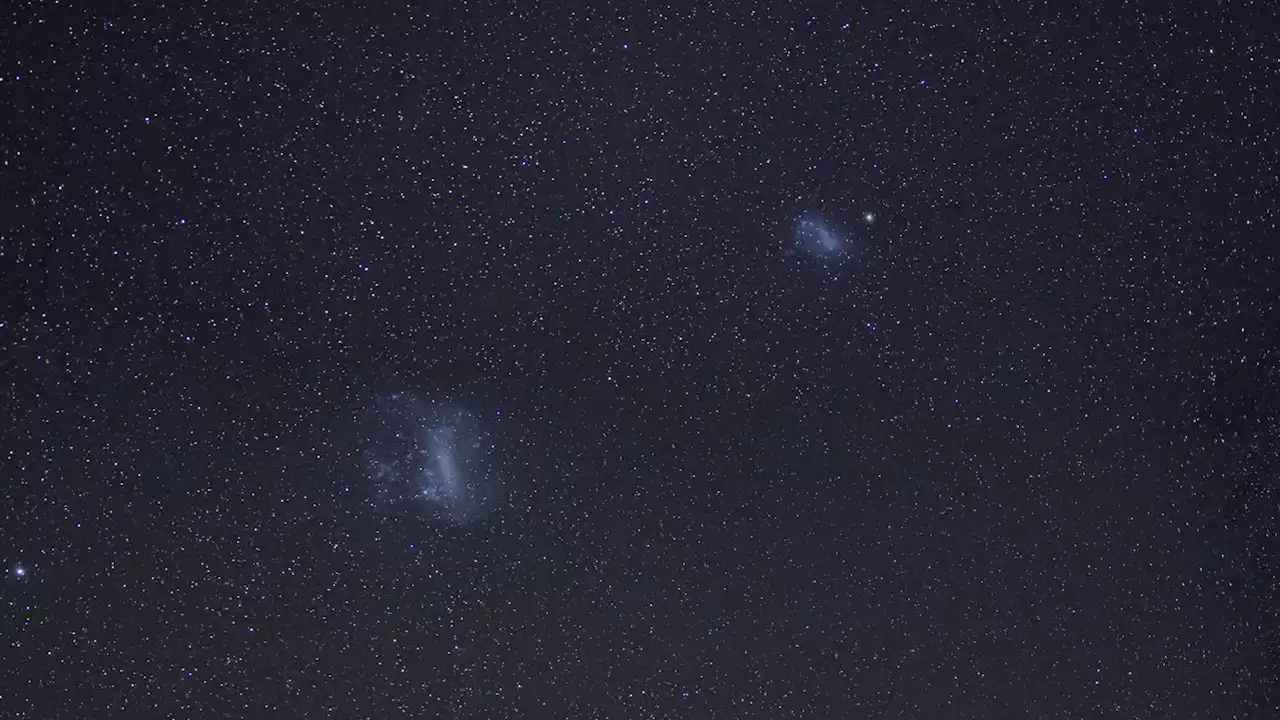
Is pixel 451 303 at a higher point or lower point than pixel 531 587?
higher

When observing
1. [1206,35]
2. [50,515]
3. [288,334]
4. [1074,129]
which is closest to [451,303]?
[288,334]

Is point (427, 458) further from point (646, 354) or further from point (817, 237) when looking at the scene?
point (817, 237)

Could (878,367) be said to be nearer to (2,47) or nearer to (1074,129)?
(1074,129)

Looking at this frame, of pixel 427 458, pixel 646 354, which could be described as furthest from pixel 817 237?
pixel 427 458

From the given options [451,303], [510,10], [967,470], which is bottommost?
[967,470]

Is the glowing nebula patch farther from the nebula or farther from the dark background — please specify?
the nebula

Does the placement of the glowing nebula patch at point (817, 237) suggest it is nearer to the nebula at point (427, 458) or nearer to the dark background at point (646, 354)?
the dark background at point (646, 354)

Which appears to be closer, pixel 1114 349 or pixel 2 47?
pixel 2 47

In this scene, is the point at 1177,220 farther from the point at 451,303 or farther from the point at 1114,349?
the point at 451,303
